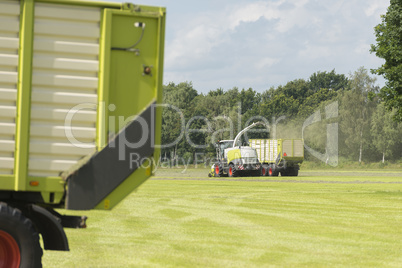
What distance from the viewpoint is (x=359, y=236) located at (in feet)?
44.5

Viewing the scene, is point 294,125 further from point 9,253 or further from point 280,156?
point 9,253

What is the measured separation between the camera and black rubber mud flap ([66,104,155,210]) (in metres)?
7.40

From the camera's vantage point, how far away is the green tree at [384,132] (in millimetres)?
94812

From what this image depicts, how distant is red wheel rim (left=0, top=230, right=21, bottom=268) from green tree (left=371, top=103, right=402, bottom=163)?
92.0 metres

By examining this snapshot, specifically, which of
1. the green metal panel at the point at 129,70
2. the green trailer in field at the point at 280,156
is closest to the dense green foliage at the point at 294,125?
the green trailer in field at the point at 280,156

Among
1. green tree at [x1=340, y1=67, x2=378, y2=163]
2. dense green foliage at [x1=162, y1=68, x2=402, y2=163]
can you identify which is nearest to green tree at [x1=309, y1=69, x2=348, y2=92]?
dense green foliage at [x1=162, y1=68, x2=402, y2=163]

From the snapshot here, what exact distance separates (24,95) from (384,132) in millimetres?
94980

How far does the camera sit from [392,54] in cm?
2792

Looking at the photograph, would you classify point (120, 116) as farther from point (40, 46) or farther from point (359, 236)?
point (359, 236)

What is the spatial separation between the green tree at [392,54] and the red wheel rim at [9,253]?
76.3 ft

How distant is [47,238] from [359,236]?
8.08 meters

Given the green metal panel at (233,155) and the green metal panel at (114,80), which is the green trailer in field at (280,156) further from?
the green metal panel at (114,80)

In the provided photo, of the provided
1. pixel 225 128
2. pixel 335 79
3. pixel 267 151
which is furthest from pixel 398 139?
pixel 267 151

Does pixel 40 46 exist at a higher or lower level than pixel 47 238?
higher
